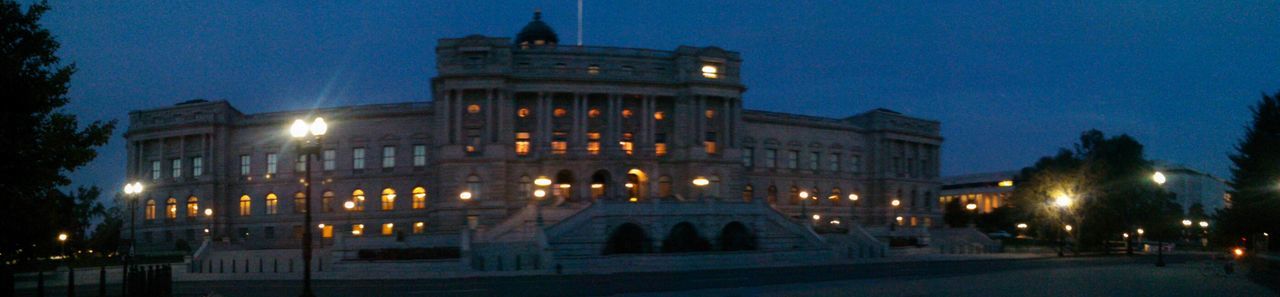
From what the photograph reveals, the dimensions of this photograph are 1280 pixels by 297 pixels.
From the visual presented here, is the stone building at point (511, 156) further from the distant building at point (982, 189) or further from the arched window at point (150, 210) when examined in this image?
the distant building at point (982, 189)

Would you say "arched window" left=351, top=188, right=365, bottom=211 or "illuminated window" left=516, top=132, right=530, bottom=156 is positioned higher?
"illuminated window" left=516, top=132, right=530, bottom=156

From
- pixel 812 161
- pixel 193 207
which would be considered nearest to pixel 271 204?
pixel 193 207

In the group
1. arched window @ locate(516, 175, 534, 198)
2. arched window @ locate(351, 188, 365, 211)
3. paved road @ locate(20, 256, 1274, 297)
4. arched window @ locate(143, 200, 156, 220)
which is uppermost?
arched window @ locate(516, 175, 534, 198)

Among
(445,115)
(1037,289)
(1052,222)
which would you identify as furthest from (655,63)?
(1037,289)

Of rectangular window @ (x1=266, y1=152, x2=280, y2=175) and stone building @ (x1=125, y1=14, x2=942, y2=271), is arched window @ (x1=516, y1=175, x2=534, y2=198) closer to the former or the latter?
stone building @ (x1=125, y1=14, x2=942, y2=271)

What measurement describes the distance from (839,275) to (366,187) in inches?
2103

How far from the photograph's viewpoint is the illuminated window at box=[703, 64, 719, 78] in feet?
264

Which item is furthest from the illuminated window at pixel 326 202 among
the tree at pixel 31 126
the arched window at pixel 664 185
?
the tree at pixel 31 126

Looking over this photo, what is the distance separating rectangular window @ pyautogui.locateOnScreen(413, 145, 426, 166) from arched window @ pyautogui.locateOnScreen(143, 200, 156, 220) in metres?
26.4

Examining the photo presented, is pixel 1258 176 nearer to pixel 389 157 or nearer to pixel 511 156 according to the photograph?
pixel 511 156

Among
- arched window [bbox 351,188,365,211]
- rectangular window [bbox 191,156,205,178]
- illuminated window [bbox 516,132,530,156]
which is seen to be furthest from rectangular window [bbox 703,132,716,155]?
rectangular window [bbox 191,156,205,178]

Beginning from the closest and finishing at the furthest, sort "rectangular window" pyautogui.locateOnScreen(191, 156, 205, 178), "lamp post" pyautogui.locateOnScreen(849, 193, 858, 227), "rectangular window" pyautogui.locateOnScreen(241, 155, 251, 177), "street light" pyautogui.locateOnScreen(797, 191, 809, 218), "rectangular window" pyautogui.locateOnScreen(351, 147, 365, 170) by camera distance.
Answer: "rectangular window" pyautogui.locateOnScreen(351, 147, 365, 170) < "rectangular window" pyautogui.locateOnScreen(191, 156, 205, 178) < "rectangular window" pyautogui.locateOnScreen(241, 155, 251, 177) < "street light" pyautogui.locateOnScreen(797, 191, 809, 218) < "lamp post" pyautogui.locateOnScreen(849, 193, 858, 227)

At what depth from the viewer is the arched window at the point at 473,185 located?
242 ft

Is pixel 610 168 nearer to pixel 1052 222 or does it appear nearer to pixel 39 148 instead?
pixel 1052 222
